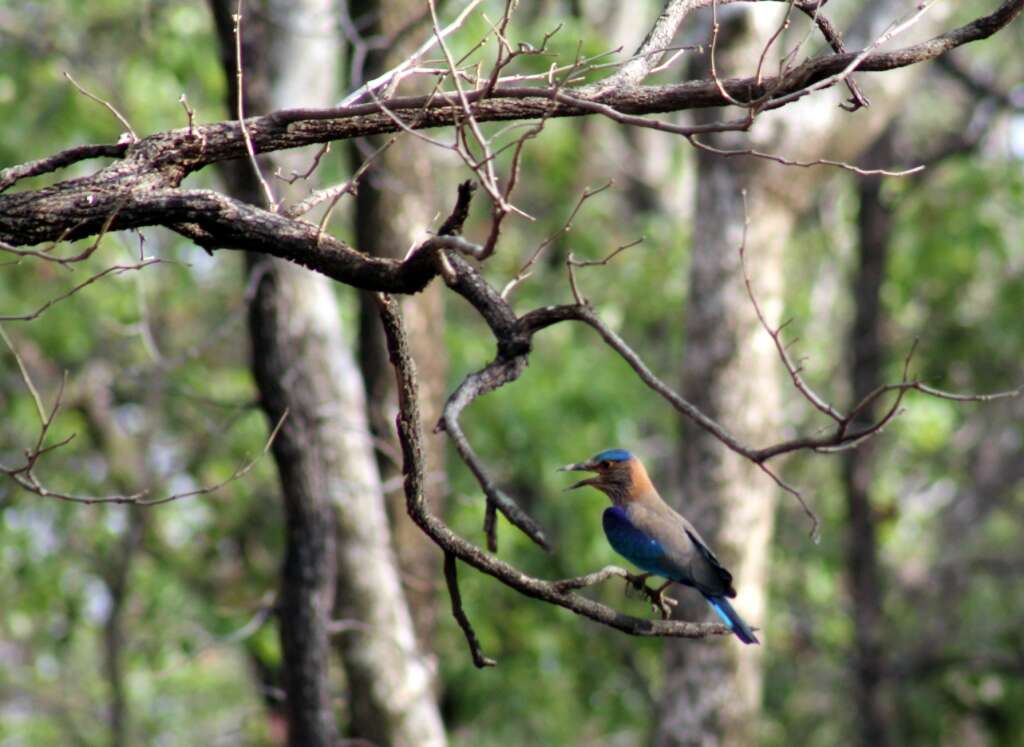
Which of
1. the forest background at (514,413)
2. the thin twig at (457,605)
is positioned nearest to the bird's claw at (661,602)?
the thin twig at (457,605)

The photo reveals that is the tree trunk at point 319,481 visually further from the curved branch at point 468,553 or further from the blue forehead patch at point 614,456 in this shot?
the curved branch at point 468,553

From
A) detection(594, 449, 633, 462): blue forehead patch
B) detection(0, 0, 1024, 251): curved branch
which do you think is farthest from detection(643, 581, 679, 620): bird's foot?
detection(0, 0, 1024, 251): curved branch

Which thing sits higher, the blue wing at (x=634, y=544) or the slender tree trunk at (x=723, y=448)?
the slender tree trunk at (x=723, y=448)

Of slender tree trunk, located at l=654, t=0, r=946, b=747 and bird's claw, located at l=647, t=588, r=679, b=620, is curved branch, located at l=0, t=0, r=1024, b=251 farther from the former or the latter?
slender tree trunk, located at l=654, t=0, r=946, b=747

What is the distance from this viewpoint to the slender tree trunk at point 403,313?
24.6 ft

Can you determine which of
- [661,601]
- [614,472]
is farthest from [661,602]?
[614,472]

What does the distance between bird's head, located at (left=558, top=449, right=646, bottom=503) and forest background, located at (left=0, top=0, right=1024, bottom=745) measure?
100 centimetres

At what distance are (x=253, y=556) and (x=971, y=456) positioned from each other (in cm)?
688

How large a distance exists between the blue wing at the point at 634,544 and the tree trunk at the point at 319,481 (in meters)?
2.27

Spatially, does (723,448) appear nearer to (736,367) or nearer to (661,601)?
(736,367)

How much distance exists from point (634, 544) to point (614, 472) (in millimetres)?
335

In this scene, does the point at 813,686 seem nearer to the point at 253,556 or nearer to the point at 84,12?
the point at 253,556

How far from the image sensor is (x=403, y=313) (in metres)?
7.48

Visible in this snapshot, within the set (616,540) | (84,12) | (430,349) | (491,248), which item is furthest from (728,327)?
(84,12)
